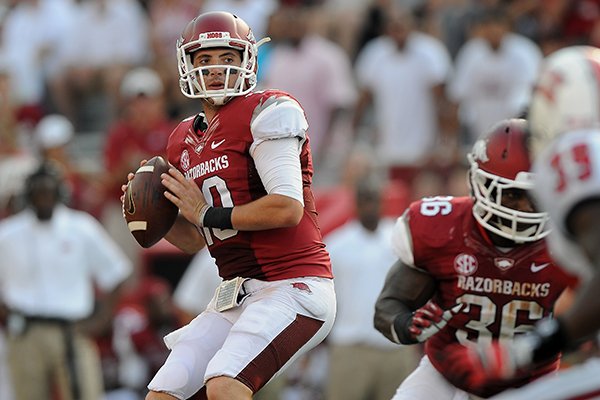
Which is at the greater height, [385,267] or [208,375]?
[208,375]

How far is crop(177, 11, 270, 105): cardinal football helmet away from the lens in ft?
17.7

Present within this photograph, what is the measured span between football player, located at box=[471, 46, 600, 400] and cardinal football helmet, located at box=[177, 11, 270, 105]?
1.44 meters

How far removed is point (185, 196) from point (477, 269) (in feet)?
3.82

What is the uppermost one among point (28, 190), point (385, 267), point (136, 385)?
point (28, 190)

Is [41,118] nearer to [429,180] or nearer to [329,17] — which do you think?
[329,17]

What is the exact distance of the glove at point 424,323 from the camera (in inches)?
204

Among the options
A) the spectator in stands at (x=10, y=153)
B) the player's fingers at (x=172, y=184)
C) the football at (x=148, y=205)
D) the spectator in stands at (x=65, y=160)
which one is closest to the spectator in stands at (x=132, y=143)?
the spectator in stands at (x=65, y=160)

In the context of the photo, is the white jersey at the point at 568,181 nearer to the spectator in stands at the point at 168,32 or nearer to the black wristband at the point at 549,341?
the black wristband at the point at 549,341

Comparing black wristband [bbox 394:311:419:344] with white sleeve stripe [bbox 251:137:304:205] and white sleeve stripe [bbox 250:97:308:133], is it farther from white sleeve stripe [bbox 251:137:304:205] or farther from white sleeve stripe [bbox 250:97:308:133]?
white sleeve stripe [bbox 250:97:308:133]

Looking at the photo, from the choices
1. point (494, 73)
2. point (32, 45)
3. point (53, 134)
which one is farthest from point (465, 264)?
point (32, 45)

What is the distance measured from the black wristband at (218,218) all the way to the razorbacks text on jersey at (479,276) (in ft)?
2.54

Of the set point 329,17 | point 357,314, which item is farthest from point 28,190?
point 329,17

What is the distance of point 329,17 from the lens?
41.5 ft

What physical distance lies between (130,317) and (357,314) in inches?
74.7
